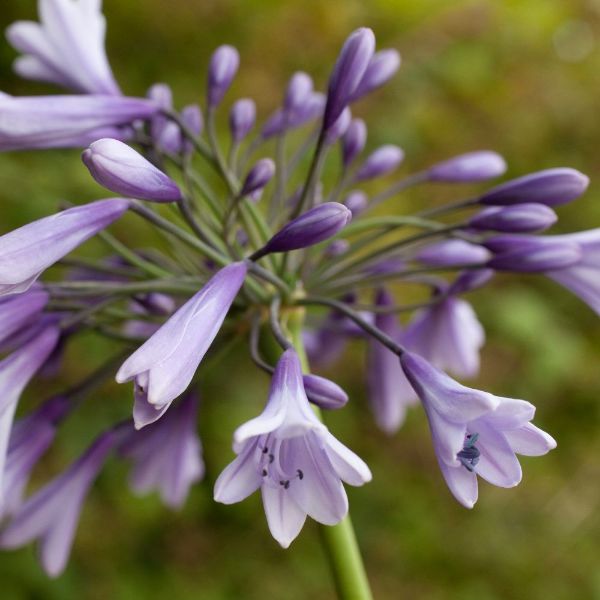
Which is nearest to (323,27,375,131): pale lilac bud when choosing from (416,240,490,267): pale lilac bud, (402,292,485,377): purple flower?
(416,240,490,267): pale lilac bud

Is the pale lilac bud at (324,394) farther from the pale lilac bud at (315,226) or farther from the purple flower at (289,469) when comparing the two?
the pale lilac bud at (315,226)

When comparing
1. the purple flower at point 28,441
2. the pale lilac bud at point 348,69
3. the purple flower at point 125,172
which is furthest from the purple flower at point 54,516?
the pale lilac bud at point 348,69

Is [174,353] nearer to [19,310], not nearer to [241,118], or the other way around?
[19,310]

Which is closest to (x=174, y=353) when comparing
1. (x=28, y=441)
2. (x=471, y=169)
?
(x=28, y=441)

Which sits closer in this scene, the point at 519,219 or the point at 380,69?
the point at 519,219

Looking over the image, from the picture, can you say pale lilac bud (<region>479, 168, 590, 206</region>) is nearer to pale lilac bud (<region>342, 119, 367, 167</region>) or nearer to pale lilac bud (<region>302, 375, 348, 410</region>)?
pale lilac bud (<region>342, 119, 367, 167</region>)

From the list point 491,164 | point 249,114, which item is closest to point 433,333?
point 491,164

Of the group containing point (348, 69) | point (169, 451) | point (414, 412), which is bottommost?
point (414, 412)
